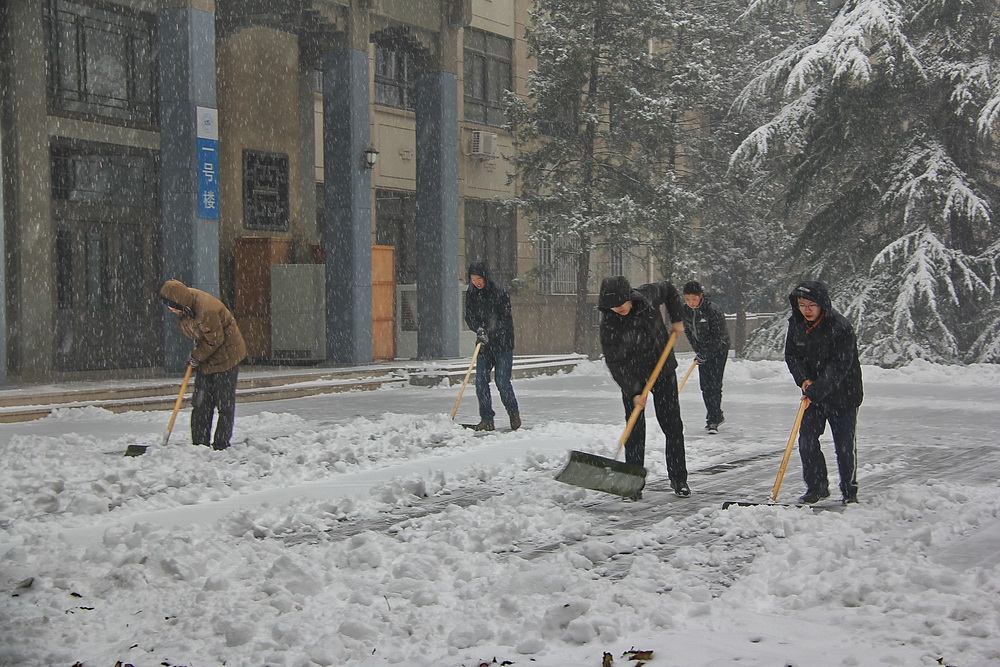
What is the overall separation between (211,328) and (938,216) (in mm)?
15999

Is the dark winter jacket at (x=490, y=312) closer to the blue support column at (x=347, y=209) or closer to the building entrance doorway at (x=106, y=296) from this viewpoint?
the blue support column at (x=347, y=209)

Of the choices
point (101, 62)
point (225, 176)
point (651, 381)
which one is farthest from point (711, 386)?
point (101, 62)

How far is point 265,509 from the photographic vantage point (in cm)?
754

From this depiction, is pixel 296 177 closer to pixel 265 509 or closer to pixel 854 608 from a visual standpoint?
pixel 265 509

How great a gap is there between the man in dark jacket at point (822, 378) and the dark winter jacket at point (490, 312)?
4628mm

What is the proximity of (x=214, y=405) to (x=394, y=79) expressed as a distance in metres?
16.5

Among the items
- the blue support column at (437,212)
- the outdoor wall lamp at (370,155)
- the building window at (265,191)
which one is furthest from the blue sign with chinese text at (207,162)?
the blue support column at (437,212)

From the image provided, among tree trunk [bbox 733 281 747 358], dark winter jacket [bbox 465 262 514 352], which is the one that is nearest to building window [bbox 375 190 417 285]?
tree trunk [bbox 733 281 747 358]

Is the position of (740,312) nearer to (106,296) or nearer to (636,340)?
(106,296)

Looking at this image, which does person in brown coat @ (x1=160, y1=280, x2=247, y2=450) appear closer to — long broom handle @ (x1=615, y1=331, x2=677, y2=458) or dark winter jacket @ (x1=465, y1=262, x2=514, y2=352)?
dark winter jacket @ (x1=465, y1=262, x2=514, y2=352)

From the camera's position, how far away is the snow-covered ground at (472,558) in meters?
4.73

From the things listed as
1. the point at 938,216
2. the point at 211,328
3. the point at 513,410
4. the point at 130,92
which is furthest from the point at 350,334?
the point at 938,216

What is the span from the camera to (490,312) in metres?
12.0

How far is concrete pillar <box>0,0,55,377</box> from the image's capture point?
17.2m
